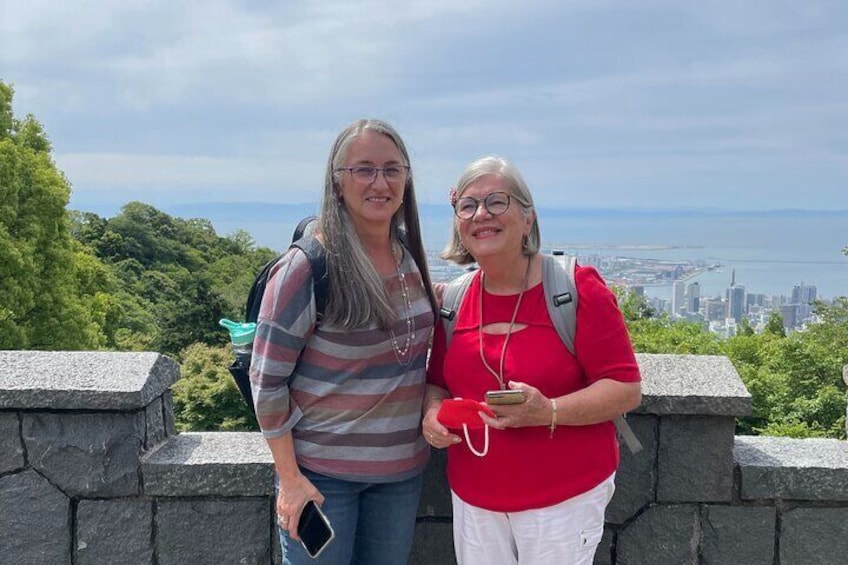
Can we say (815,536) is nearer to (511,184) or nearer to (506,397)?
(506,397)

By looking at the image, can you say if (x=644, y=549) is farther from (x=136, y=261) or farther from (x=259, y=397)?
(x=136, y=261)

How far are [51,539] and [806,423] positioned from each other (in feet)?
29.0

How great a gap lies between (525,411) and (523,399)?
0.05m

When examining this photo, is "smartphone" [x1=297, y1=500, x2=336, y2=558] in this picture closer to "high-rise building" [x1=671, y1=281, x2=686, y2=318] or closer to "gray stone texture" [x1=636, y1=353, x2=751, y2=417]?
"gray stone texture" [x1=636, y1=353, x2=751, y2=417]

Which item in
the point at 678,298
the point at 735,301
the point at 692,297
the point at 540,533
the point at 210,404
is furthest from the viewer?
the point at 735,301

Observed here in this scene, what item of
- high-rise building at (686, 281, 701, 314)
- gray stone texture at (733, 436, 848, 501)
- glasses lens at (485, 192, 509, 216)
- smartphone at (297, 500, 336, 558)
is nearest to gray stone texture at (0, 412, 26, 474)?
smartphone at (297, 500, 336, 558)

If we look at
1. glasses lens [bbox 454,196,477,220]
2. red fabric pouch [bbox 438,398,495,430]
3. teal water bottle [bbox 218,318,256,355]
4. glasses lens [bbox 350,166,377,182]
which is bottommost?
red fabric pouch [bbox 438,398,495,430]

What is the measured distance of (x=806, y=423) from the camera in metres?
8.92

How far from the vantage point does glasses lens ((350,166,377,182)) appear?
205 centimetres

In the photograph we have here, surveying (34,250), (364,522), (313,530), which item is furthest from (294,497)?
(34,250)

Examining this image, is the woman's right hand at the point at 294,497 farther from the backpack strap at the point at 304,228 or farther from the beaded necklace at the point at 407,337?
the backpack strap at the point at 304,228

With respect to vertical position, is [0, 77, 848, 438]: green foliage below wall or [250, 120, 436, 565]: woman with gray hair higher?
[250, 120, 436, 565]: woman with gray hair

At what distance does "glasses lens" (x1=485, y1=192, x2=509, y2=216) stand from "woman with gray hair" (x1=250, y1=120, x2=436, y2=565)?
0.89 ft

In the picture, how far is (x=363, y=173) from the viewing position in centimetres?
205
